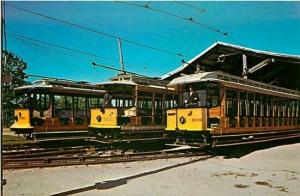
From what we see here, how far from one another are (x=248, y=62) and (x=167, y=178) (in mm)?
14221

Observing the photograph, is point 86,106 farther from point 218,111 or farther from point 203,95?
point 218,111

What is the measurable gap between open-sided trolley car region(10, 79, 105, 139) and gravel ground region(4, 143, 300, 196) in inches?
205

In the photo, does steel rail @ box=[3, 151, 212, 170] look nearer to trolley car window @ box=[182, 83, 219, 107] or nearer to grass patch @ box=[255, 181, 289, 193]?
trolley car window @ box=[182, 83, 219, 107]

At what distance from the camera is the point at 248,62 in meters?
19.9

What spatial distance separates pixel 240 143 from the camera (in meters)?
11.2

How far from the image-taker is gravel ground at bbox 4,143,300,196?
620cm

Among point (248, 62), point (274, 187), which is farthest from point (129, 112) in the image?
point (248, 62)

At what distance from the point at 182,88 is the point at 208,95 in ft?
3.89

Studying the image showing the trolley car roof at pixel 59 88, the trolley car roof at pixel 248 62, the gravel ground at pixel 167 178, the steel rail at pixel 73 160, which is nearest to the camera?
the gravel ground at pixel 167 178

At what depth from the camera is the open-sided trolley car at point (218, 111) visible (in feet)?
34.0

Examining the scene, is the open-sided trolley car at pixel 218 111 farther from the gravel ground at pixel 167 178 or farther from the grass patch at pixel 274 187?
the grass patch at pixel 274 187

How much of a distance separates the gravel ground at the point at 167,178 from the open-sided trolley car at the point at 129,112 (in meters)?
2.83

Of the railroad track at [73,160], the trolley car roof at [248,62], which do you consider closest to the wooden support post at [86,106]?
the railroad track at [73,160]

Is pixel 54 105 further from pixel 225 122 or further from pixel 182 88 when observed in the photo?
pixel 225 122
